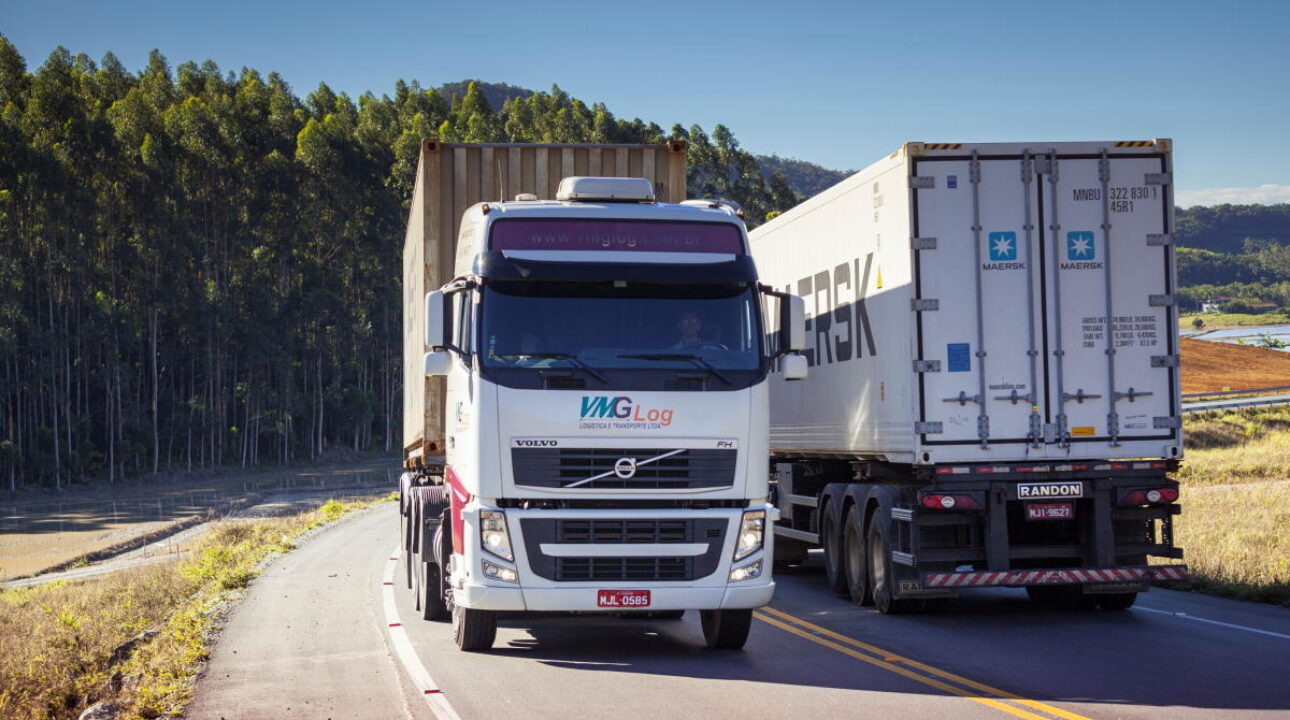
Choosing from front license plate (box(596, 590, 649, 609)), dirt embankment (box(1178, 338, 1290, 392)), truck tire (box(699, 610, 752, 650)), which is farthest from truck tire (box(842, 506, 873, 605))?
dirt embankment (box(1178, 338, 1290, 392))

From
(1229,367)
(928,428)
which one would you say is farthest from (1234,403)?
(928,428)

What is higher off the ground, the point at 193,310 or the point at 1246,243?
the point at 1246,243

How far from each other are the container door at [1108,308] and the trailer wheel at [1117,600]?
1.69 metres

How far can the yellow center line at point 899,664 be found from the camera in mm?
8617

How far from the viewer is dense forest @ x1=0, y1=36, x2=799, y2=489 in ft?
219

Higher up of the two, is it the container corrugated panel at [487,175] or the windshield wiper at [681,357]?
the container corrugated panel at [487,175]

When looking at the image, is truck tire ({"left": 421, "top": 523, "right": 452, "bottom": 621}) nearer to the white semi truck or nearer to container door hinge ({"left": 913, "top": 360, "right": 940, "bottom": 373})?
the white semi truck

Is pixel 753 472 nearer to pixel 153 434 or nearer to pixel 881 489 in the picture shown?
pixel 881 489

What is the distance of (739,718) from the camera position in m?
8.50

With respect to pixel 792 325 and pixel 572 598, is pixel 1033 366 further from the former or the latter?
pixel 572 598

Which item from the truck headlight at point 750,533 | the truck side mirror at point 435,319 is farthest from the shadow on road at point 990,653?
the truck side mirror at point 435,319

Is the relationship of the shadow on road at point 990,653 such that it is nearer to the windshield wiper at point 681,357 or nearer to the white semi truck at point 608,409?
the white semi truck at point 608,409

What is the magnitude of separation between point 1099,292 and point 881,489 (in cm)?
293

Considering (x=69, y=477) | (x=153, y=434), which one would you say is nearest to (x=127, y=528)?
(x=69, y=477)
